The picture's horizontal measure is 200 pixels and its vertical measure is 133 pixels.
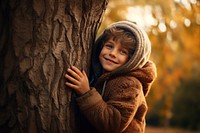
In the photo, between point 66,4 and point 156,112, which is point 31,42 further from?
point 156,112

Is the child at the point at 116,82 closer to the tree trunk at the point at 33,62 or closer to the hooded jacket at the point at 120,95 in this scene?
the hooded jacket at the point at 120,95

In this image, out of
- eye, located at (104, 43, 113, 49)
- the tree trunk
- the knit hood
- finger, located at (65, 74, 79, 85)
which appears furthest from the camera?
eye, located at (104, 43, 113, 49)

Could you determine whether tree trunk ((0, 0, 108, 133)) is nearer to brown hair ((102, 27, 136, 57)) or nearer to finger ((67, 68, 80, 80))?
finger ((67, 68, 80, 80))

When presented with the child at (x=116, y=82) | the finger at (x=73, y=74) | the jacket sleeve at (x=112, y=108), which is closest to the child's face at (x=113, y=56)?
the child at (x=116, y=82)

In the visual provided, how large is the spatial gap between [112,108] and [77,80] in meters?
0.30

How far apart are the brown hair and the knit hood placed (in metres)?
0.03

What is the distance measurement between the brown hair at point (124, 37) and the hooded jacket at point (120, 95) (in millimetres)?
35

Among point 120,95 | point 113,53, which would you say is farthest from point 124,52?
point 120,95

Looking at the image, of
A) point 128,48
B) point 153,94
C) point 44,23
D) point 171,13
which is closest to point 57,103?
point 44,23

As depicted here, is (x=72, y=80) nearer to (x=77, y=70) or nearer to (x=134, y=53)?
(x=77, y=70)

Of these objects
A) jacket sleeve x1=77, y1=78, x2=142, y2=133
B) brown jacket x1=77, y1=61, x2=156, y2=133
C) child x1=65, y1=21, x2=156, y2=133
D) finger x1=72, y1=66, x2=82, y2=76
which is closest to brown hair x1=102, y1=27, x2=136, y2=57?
child x1=65, y1=21, x2=156, y2=133

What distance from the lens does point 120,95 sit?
2.45m

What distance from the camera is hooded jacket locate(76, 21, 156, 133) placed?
7.84 feet

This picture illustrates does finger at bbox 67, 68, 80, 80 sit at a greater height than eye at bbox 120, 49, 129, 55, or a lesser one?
lesser
